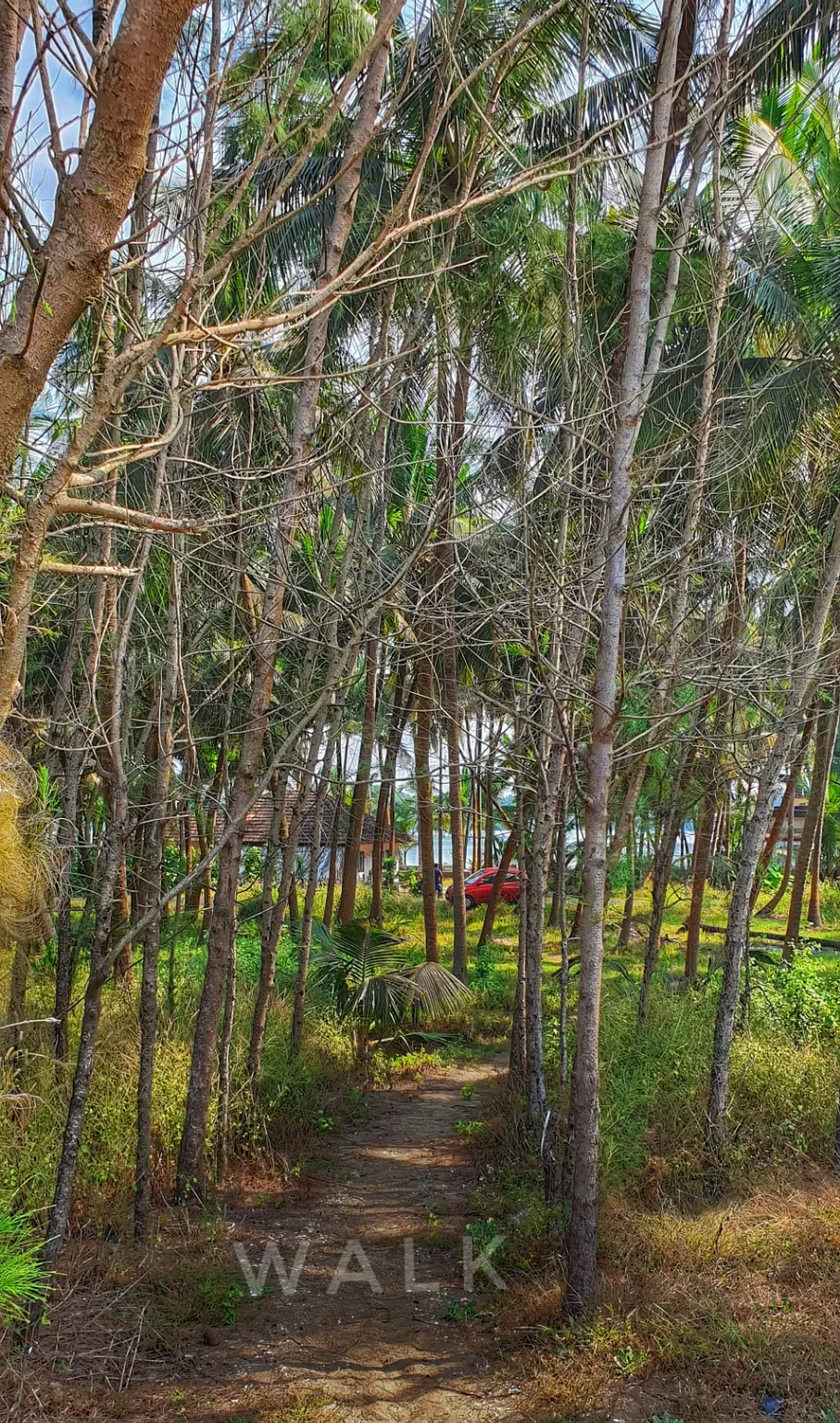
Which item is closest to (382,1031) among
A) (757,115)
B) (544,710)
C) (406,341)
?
(544,710)

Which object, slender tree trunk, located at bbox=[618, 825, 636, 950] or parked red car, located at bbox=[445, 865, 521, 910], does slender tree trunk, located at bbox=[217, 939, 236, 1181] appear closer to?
slender tree trunk, located at bbox=[618, 825, 636, 950]

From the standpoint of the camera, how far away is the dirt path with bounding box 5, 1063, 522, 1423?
4.18 meters

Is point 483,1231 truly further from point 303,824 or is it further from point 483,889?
point 483,889

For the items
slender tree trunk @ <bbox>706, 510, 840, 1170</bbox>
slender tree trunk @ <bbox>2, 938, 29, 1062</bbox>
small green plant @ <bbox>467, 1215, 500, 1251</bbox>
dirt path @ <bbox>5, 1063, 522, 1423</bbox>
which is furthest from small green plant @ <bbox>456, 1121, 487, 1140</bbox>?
slender tree trunk @ <bbox>2, 938, 29, 1062</bbox>

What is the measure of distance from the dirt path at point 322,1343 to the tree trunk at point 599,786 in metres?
0.77

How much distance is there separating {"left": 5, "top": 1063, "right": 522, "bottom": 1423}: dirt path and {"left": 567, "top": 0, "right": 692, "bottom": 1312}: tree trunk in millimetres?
774

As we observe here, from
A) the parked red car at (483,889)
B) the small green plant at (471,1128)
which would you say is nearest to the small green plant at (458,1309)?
the small green plant at (471,1128)

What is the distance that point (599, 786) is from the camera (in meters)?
4.92

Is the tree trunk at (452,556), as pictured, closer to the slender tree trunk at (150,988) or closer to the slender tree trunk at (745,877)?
the slender tree trunk at (150,988)

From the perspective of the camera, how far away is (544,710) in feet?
20.5

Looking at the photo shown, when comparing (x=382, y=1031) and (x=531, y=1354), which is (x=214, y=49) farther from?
(x=382, y=1031)

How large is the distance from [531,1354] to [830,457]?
7289 millimetres

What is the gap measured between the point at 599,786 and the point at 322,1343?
3.20 metres

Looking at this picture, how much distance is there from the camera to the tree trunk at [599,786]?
4.77m
